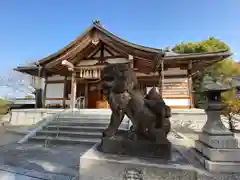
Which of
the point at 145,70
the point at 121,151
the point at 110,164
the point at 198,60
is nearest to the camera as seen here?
the point at 110,164

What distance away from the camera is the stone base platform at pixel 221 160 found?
2.30m

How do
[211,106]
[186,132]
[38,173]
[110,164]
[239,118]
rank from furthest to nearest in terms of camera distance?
[239,118]
[186,132]
[211,106]
[38,173]
[110,164]

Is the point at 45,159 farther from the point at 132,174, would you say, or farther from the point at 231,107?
the point at 231,107

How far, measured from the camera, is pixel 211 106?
2.80 meters

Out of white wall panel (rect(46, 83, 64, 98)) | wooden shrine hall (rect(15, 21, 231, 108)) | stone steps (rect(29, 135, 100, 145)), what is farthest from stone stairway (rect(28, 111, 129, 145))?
white wall panel (rect(46, 83, 64, 98))

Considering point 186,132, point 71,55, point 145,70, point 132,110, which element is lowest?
point 186,132

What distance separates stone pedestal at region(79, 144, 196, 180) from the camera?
149 cm

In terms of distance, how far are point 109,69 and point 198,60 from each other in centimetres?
676

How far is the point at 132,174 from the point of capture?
5.21ft

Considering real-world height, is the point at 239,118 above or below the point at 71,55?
below

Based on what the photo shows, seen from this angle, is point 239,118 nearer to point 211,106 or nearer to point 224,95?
point 224,95

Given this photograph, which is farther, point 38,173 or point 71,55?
point 71,55

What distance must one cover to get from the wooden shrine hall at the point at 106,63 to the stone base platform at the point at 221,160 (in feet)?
14.2

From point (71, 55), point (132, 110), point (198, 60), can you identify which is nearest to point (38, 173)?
point (132, 110)
